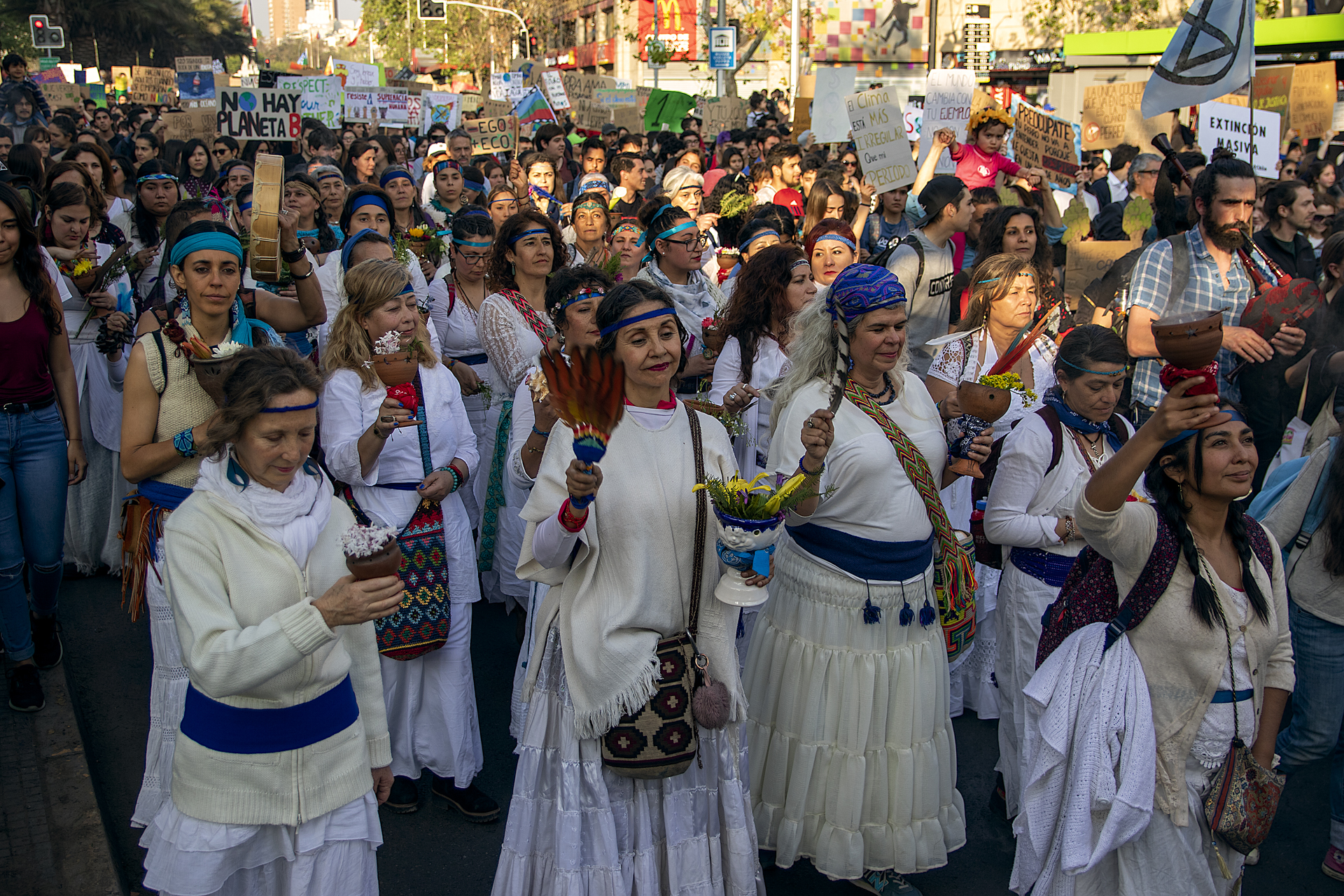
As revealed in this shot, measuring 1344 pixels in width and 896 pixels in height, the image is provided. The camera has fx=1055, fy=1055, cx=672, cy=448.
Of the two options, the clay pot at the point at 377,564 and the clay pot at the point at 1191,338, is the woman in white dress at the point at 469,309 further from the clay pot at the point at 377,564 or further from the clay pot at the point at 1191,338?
the clay pot at the point at 1191,338

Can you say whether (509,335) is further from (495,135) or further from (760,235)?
(495,135)

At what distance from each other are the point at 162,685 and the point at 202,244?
1.69 metres

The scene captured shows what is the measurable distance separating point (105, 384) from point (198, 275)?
305 centimetres

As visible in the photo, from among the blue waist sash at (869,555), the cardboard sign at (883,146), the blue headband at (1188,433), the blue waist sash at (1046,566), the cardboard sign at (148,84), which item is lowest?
the blue waist sash at (1046,566)

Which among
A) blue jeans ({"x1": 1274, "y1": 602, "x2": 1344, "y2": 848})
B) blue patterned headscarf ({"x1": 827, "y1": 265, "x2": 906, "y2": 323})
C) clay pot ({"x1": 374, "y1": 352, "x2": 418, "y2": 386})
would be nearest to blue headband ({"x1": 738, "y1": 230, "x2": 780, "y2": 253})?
blue patterned headscarf ({"x1": 827, "y1": 265, "x2": 906, "y2": 323})

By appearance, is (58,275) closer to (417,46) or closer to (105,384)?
(105,384)

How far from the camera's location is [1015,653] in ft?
14.2

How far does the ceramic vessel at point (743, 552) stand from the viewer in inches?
119

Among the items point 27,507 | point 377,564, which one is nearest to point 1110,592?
point 377,564

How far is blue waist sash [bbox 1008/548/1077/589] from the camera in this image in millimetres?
4195

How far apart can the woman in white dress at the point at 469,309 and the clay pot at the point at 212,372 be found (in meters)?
2.29

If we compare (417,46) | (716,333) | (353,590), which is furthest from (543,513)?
(417,46)

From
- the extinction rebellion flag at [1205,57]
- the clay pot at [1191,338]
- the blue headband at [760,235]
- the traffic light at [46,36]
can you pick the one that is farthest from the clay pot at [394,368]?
the traffic light at [46,36]

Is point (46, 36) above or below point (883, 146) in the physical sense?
above
